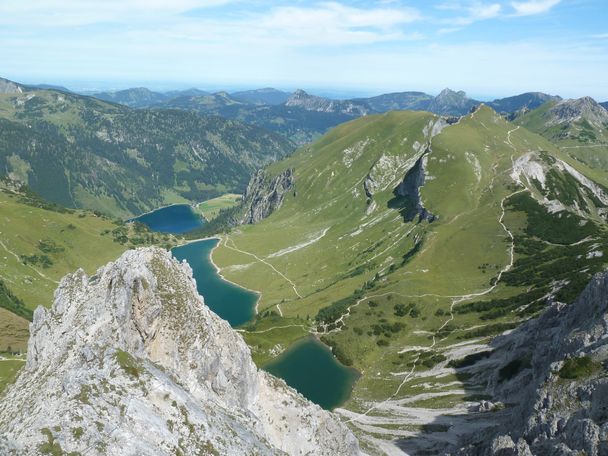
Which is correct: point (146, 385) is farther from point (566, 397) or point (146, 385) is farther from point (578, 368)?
point (578, 368)

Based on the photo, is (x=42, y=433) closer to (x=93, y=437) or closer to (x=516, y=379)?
(x=93, y=437)

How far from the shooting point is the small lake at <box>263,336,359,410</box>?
160 metres

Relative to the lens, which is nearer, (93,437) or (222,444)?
(93,437)

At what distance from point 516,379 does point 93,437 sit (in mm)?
103586

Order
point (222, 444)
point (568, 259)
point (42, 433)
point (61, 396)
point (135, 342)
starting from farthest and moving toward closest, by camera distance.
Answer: point (568, 259) → point (135, 342) → point (222, 444) → point (61, 396) → point (42, 433)

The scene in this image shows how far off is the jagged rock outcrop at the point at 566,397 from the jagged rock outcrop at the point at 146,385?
2898 centimetres

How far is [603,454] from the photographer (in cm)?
5684

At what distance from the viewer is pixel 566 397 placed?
7131cm

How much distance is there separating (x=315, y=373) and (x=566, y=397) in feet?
374

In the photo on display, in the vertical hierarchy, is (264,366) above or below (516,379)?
below

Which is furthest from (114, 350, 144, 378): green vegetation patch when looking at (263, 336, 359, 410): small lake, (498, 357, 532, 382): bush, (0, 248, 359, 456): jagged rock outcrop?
(263, 336, 359, 410): small lake

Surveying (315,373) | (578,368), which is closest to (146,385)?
(578,368)

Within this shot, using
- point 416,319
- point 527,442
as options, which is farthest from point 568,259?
point 527,442

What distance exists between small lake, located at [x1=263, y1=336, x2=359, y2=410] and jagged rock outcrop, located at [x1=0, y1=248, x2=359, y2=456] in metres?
72.2
